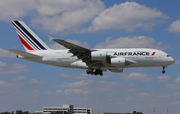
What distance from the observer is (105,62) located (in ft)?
128

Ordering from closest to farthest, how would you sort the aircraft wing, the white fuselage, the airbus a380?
1. the aircraft wing
2. the airbus a380
3. the white fuselage

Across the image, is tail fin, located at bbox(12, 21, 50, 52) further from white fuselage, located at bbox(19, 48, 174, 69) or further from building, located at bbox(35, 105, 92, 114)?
building, located at bbox(35, 105, 92, 114)

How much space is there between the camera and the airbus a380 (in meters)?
37.2

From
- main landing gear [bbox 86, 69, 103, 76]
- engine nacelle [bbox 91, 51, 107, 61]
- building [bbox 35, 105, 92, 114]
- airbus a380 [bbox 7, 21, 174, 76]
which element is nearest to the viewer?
engine nacelle [bbox 91, 51, 107, 61]

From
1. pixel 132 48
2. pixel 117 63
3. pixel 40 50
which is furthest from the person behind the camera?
pixel 40 50

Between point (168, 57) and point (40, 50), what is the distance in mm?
23727

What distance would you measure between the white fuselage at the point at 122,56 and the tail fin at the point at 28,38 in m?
2.65

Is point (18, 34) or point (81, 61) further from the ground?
point (18, 34)

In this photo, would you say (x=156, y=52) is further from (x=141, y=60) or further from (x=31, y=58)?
(x=31, y=58)

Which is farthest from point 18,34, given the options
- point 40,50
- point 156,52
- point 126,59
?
point 156,52

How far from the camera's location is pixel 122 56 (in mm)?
38406

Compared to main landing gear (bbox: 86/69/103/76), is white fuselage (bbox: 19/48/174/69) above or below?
above

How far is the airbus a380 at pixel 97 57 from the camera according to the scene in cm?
3716

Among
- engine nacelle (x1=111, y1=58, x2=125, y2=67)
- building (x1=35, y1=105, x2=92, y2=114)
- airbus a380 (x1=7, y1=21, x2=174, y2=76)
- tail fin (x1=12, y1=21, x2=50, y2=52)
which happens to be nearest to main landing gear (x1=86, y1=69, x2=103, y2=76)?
airbus a380 (x1=7, y1=21, x2=174, y2=76)
